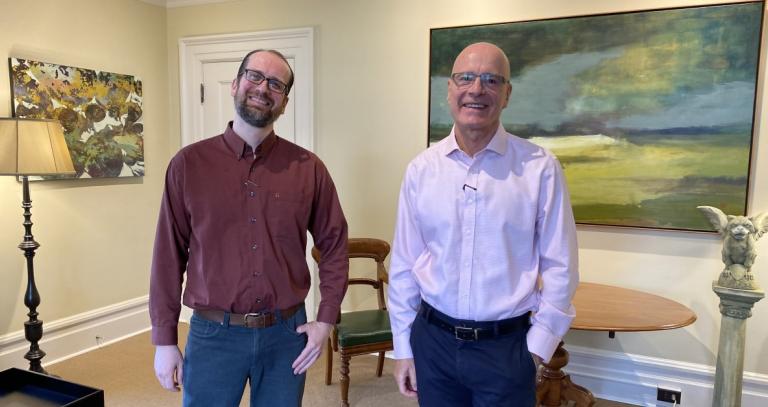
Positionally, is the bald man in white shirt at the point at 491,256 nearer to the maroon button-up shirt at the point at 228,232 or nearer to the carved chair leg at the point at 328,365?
→ the maroon button-up shirt at the point at 228,232

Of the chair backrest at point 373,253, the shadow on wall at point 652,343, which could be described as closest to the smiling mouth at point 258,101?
the chair backrest at point 373,253

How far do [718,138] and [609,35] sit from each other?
2.34ft

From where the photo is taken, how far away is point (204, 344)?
1.43m

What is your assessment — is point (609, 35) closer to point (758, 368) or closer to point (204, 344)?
point (758, 368)

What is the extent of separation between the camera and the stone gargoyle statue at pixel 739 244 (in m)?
2.16

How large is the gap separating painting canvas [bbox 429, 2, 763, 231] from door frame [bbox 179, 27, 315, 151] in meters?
1.16

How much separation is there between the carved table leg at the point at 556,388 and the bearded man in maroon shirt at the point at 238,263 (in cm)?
142

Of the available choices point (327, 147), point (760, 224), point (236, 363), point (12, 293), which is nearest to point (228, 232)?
point (236, 363)

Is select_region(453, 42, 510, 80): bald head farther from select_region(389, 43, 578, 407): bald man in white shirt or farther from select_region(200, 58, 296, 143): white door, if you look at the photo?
select_region(200, 58, 296, 143): white door

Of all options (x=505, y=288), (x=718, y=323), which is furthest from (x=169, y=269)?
(x=718, y=323)

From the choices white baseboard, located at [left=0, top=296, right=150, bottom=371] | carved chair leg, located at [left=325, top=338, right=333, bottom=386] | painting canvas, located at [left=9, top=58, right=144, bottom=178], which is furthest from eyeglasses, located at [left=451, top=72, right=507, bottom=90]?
white baseboard, located at [left=0, top=296, right=150, bottom=371]

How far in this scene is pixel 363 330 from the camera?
2.55m

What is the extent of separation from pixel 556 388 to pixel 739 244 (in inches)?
40.9

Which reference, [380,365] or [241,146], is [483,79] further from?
[380,365]
